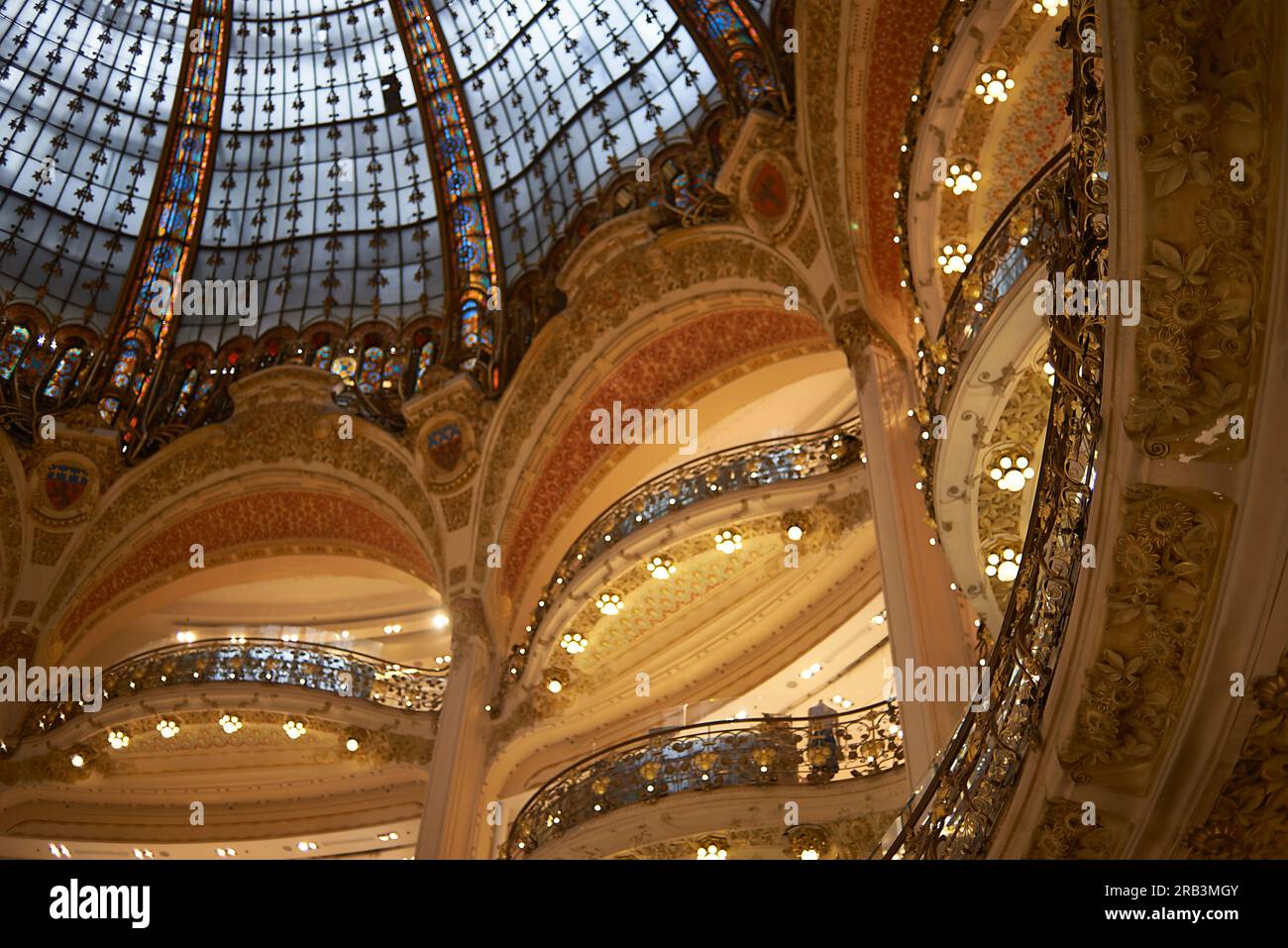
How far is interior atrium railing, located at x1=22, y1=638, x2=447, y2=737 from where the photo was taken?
575 inches

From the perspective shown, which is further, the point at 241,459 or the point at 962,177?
the point at 241,459

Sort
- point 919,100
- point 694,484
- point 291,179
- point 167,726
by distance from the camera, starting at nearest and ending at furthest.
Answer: point 919,100 < point 694,484 < point 167,726 < point 291,179

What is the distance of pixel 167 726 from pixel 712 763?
7.18m

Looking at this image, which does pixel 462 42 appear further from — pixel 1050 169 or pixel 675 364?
pixel 1050 169

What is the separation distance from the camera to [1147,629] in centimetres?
489

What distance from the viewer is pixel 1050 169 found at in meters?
7.40

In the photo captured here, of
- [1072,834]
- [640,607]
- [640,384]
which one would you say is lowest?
[1072,834]

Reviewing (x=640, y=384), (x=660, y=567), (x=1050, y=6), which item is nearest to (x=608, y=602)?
(x=660, y=567)

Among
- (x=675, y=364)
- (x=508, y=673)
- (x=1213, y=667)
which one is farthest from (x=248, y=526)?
(x=1213, y=667)

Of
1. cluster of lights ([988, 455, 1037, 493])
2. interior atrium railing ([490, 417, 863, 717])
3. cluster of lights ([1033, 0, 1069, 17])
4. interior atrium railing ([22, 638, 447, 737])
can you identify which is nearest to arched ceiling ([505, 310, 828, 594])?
interior atrium railing ([490, 417, 863, 717])

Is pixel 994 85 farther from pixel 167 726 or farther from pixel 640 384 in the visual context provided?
pixel 167 726

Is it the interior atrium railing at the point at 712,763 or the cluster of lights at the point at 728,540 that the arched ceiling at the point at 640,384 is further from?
the interior atrium railing at the point at 712,763

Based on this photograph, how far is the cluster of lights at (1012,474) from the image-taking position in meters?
8.27

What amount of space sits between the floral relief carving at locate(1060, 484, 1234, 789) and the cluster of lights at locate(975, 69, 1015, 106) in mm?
5701
